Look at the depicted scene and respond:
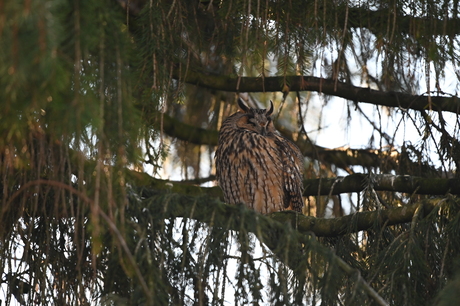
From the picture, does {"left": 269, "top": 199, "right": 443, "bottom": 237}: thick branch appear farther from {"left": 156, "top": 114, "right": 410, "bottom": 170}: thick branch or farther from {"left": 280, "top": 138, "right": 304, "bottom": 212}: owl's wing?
{"left": 156, "top": 114, "right": 410, "bottom": 170}: thick branch

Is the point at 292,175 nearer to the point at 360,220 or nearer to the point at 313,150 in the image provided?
the point at 313,150

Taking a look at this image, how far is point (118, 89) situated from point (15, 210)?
2.88 ft

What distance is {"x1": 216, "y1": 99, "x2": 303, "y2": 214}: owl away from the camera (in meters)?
3.59

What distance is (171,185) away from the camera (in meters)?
2.23

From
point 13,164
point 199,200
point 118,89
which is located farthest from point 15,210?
point 118,89

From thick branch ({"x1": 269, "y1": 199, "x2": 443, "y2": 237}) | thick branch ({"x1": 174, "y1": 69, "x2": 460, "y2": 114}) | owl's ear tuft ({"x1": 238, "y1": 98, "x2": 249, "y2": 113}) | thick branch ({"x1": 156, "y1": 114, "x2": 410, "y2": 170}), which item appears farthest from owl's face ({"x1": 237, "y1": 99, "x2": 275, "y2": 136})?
thick branch ({"x1": 269, "y1": 199, "x2": 443, "y2": 237})

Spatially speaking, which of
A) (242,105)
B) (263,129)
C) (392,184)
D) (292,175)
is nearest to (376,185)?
(392,184)

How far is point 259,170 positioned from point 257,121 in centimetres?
36

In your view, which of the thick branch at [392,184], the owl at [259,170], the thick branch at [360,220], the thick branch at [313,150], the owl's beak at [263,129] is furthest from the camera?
the thick branch at [313,150]

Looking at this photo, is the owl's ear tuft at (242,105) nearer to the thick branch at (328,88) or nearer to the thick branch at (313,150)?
the thick branch at (313,150)

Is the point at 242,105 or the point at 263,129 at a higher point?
the point at 242,105

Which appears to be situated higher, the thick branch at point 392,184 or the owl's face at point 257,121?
the owl's face at point 257,121

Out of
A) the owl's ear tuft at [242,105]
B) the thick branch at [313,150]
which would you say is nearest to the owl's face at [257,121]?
the owl's ear tuft at [242,105]

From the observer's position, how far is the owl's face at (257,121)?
12.3 ft
